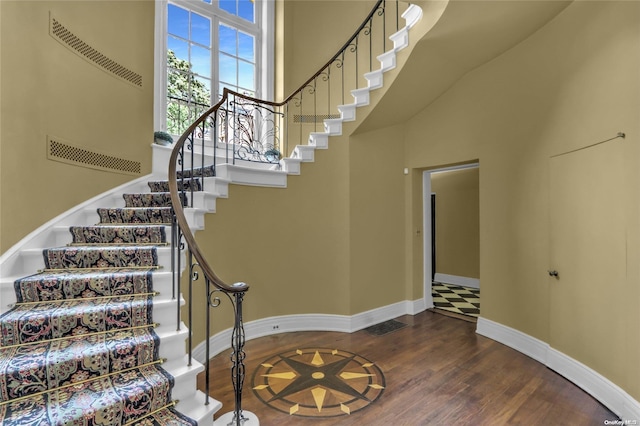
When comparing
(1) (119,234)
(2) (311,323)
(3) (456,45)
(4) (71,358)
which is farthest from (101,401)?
(3) (456,45)

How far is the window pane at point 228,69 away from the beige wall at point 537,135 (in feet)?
10.2

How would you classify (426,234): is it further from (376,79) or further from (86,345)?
(86,345)

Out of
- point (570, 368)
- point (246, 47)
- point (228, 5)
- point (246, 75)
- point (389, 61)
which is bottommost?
point (570, 368)

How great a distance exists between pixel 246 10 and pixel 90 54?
10.5 feet

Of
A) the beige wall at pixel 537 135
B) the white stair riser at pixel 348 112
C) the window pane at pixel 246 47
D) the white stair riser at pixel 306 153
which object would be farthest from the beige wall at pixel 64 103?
the beige wall at pixel 537 135

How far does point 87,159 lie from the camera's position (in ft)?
10.8

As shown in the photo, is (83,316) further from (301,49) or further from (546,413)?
(301,49)

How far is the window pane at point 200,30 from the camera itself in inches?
198

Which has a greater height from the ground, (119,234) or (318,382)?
(119,234)

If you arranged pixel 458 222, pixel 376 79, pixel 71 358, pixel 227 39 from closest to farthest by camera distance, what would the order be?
pixel 71 358
pixel 376 79
pixel 227 39
pixel 458 222

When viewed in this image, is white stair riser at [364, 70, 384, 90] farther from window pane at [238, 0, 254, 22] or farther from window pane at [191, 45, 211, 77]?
window pane at [238, 0, 254, 22]

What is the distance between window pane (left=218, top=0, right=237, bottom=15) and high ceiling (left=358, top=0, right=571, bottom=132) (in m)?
3.46

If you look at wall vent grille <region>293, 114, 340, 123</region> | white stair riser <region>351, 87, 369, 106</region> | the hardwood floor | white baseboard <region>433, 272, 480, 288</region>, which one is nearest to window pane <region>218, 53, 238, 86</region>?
wall vent grille <region>293, 114, 340, 123</region>

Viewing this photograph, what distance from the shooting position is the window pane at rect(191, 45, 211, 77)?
5035 mm
